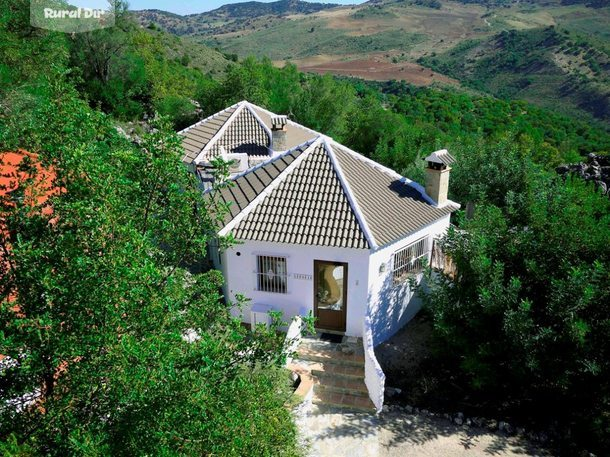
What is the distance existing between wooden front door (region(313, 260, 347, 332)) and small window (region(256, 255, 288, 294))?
983mm

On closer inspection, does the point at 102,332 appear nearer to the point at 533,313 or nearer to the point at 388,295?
the point at 533,313

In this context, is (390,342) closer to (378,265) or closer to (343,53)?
(378,265)

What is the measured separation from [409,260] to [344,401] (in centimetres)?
513

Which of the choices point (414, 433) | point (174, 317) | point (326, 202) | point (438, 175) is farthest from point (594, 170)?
point (174, 317)

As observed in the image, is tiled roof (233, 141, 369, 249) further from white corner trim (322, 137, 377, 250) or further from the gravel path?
the gravel path

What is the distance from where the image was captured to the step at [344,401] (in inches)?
513

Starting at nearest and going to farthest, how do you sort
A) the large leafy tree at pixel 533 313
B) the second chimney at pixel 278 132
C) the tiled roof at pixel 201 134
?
1. the large leafy tree at pixel 533 313
2. the second chimney at pixel 278 132
3. the tiled roof at pixel 201 134

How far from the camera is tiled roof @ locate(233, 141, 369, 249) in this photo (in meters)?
14.4

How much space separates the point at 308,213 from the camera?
1517 centimetres

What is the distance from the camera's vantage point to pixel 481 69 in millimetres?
120188

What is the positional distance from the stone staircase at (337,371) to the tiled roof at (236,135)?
10.1m

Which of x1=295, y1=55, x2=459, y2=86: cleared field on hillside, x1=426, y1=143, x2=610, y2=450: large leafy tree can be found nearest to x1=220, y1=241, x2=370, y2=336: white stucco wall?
x1=426, y1=143, x2=610, y2=450: large leafy tree

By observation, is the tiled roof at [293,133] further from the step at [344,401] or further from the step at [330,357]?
the step at [344,401]

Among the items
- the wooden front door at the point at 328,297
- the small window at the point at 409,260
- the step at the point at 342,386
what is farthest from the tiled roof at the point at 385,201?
the step at the point at 342,386
